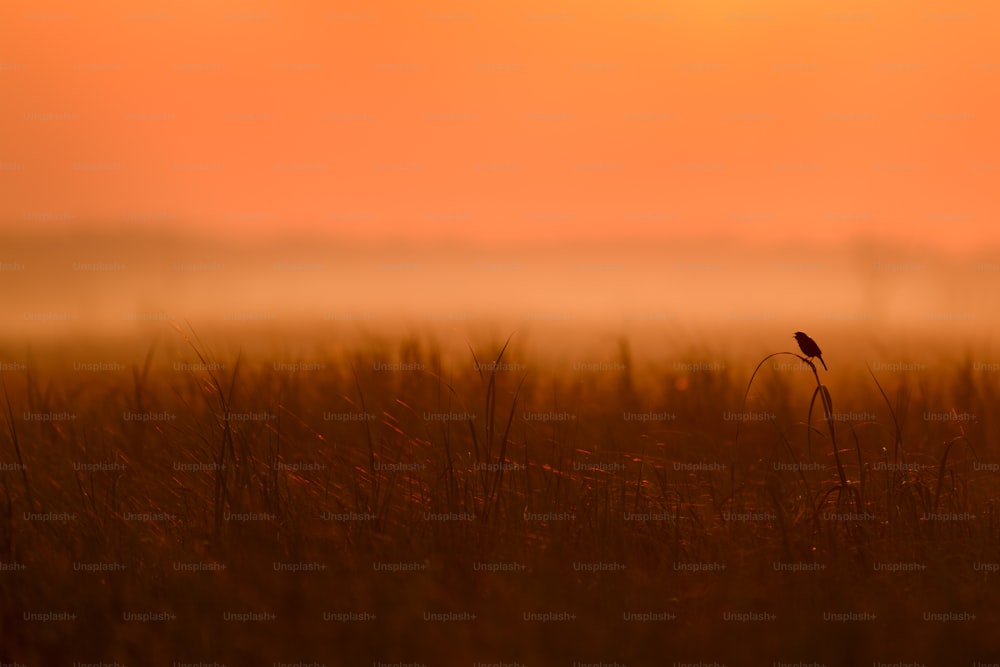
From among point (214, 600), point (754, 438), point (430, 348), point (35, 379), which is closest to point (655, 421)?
point (754, 438)

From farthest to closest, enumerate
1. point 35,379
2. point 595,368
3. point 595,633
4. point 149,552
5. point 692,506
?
point 595,368 → point 35,379 → point 692,506 → point 149,552 → point 595,633

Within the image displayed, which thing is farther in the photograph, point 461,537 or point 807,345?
point 461,537

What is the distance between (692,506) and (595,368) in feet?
9.24

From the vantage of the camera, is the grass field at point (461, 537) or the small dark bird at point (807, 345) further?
the small dark bird at point (807, 345)

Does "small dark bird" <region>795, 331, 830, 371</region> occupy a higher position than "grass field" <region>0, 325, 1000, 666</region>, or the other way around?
"small dark bird" <region>795, 331, 830, 371</region>

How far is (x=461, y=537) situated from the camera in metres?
4.16

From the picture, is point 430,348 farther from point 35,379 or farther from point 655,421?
point 35,379

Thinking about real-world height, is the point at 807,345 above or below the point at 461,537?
above

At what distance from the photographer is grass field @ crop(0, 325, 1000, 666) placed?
3.42 m

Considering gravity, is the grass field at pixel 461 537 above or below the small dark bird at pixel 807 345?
below

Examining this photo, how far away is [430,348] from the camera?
6.89 meters

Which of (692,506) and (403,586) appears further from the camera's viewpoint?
(692,506)

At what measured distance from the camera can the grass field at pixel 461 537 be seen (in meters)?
3.42

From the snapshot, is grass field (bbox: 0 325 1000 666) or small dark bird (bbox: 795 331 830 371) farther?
small dark bird (bbox: 795 331 830 371)
